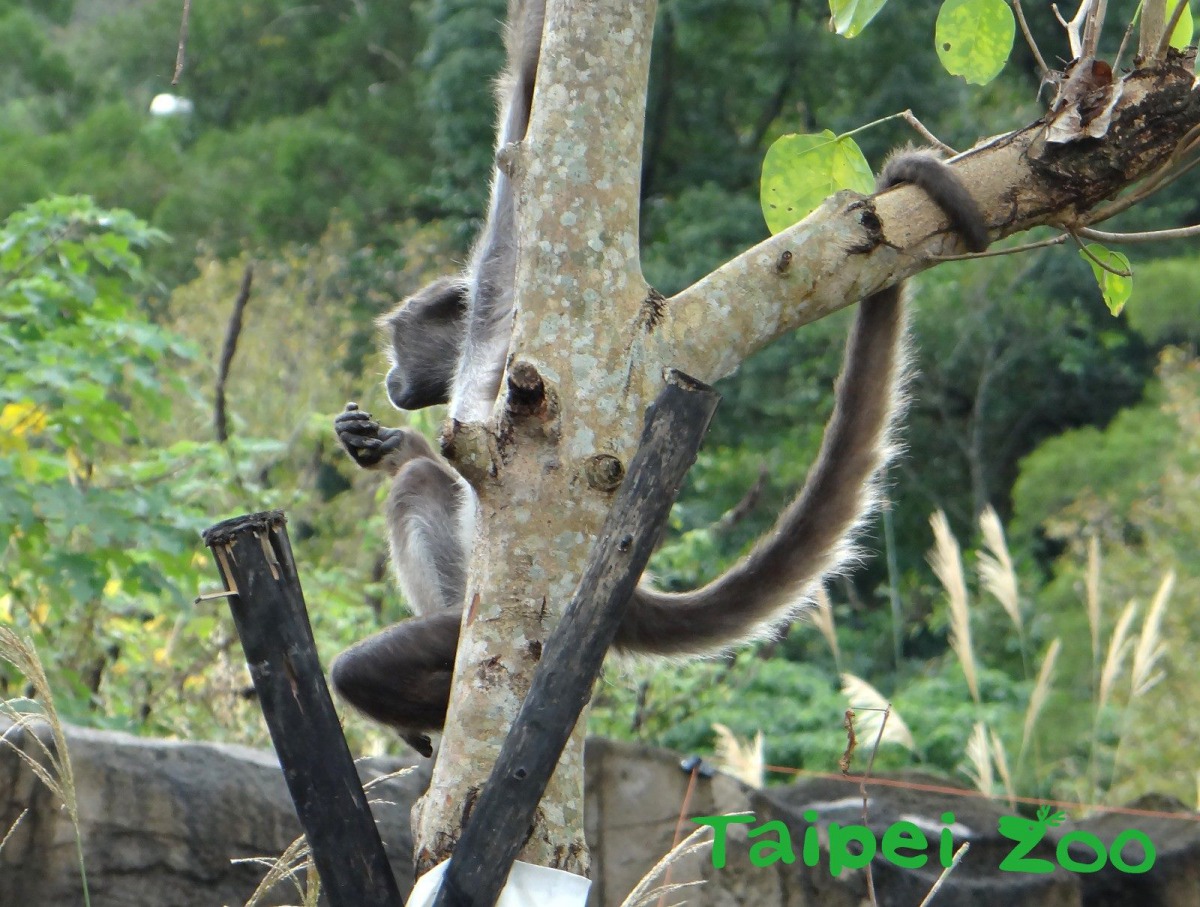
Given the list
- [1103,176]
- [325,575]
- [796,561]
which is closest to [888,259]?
[1103,176]

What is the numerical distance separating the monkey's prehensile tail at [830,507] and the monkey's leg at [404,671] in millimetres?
468

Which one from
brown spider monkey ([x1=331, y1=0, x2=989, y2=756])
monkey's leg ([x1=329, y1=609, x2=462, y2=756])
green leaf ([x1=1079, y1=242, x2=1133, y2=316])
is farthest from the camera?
monkey's leg ([x1=329, y1=609, x2=462, y2=756])

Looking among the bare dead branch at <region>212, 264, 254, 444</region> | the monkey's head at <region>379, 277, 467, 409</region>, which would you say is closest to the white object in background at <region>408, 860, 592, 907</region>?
the monkey's head at <region>379, 277, 467, 409</region>

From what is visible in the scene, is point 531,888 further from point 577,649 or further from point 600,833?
point 600,833

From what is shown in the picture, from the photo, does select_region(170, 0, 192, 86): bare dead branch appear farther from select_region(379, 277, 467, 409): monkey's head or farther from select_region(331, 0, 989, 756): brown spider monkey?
select_region(379, 277, 467, 409): monkey's head

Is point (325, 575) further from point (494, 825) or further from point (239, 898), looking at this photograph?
point (494, 825)

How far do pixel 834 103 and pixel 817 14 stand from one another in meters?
1.33

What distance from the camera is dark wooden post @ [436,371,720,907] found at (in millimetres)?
1926

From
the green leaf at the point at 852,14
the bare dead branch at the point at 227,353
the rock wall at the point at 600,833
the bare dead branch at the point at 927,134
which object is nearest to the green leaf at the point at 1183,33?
the bare dead branch at the point at 927,134

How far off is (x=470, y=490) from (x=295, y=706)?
1393 mm

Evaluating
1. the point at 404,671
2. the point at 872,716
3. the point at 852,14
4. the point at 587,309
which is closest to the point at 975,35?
the point at 852,14

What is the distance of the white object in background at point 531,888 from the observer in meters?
1.98

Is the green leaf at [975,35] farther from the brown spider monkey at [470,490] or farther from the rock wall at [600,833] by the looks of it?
the rock wall at [600,833]

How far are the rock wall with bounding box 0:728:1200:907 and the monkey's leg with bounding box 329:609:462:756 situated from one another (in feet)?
2.18
